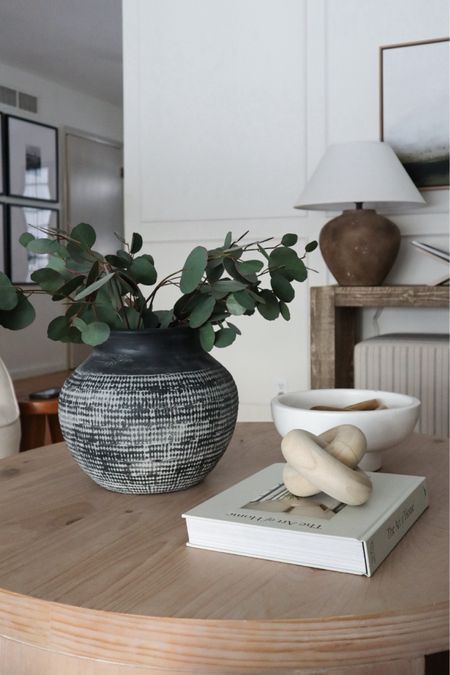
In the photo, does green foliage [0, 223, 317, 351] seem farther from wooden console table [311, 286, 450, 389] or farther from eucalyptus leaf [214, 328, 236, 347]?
wooden console table [311, 286, 450, 389]

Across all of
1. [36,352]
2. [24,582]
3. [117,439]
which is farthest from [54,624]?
[36,352]

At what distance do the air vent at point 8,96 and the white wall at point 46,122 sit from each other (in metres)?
0.04

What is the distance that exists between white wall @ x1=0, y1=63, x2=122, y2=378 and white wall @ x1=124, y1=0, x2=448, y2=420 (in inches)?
103

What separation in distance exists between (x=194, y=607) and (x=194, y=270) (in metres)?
0.44

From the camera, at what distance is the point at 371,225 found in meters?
2.97

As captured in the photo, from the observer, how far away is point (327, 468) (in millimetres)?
832

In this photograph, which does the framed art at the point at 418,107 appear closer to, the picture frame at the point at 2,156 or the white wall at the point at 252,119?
the white wall at the point at 252,119

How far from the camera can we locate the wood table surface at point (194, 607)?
659 millimetres

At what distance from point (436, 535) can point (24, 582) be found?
45cm

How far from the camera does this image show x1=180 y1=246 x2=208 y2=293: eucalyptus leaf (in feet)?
3.22

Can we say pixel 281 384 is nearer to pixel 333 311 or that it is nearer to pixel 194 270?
pixel 333 311

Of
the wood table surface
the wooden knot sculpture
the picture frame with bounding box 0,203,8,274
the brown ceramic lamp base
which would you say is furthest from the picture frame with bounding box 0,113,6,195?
the wooden knot sculpture

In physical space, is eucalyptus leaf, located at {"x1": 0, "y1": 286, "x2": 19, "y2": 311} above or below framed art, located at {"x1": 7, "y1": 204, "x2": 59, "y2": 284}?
below

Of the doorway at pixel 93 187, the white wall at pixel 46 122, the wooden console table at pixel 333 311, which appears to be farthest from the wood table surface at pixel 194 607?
the doorway at pixel 93 187
